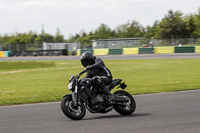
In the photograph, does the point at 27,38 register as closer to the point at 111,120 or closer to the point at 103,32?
the point at 103,32

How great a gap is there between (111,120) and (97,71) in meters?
1.19

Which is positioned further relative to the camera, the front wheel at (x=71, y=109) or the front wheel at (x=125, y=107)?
the front wheel at (x=125, y=107)

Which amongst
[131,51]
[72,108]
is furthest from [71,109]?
[131,51]

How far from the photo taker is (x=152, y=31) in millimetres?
114438

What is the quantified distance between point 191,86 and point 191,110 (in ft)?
18.0

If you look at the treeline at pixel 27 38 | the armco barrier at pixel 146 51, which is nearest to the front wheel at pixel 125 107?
the armco barrier at pixel 146 51

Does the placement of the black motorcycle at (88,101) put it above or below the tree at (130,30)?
below

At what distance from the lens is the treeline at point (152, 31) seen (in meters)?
79.0

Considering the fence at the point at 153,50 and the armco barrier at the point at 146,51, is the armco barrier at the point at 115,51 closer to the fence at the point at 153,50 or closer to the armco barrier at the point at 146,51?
the fence at the point at 153,50

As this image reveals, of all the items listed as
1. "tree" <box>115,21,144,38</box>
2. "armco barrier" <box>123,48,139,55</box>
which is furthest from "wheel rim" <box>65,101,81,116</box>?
"tree" <box>115,21,144,38</box>

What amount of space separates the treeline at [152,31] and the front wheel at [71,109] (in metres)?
43.6

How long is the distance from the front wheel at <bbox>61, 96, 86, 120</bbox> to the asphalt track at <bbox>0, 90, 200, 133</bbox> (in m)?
0.12

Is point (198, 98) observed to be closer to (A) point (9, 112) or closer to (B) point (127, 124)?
(B) point (127, 124)

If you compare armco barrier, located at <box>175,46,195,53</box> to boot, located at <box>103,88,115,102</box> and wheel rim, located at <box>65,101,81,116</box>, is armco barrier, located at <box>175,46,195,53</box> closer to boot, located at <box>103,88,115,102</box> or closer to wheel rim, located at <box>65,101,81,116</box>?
boot, located at <box>103,88,115,102</box>
